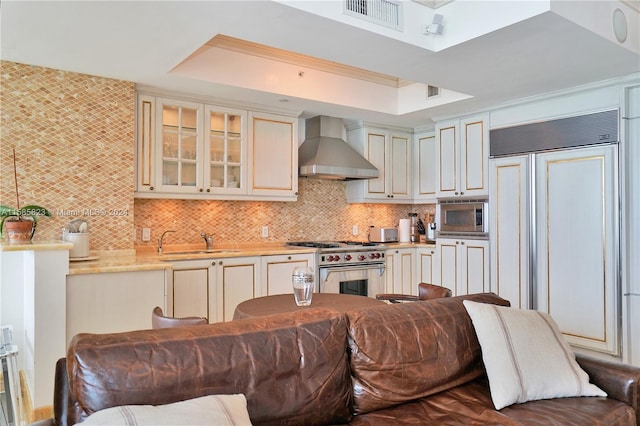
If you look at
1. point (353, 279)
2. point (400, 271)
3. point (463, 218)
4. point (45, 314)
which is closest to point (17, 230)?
point (45, 314)

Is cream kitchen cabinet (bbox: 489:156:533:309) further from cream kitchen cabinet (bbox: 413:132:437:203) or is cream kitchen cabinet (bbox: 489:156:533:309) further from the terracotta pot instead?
the terracotta pot

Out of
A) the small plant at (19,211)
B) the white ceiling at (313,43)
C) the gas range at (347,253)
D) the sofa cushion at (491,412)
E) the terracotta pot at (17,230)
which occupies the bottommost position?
the sofa cushion at (491,412)

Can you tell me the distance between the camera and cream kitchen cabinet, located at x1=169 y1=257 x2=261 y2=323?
11.7 feet

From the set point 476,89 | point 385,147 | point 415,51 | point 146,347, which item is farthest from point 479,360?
point 385,147

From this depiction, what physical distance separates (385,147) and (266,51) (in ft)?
7.03

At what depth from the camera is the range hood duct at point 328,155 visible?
4637 mm

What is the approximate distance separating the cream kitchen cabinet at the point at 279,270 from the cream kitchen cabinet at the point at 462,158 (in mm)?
1869

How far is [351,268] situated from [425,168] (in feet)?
5.82

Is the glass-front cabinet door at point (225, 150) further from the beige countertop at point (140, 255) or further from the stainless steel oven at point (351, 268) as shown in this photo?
the stainless steel oven at point (351, 268)

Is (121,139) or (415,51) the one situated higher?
(415,51)

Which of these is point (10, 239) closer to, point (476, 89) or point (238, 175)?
point (238, 175)

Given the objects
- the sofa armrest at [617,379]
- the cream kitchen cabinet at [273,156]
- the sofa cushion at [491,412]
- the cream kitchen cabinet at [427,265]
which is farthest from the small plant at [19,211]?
the cream kitchen cabinet at [427,265]

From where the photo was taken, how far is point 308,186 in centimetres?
516

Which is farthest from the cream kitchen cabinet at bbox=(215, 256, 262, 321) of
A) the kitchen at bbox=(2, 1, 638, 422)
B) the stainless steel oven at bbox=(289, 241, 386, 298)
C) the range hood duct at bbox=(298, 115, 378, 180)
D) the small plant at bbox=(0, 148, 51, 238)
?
the small plant at bbox=(0, 148, 51, 238)
